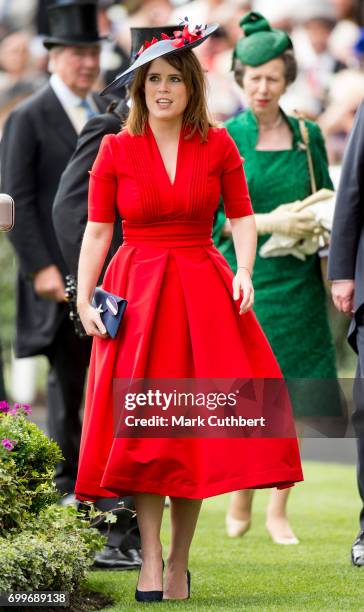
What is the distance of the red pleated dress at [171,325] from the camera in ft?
17.6

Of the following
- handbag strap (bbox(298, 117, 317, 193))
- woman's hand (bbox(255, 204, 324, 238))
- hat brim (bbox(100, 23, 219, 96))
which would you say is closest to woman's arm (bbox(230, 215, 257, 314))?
hat brim (bbox(100, 23, 219, 96))

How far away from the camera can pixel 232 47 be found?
14.3 m

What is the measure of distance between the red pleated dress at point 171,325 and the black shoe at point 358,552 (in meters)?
1.18

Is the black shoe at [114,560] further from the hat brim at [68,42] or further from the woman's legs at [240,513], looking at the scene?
the hat brim at [68,42]

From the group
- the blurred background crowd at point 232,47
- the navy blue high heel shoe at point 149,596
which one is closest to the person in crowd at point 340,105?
the blurred background crowd at point 232,47

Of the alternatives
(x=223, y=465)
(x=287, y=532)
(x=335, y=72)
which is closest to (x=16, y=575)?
(x=223, y=465)

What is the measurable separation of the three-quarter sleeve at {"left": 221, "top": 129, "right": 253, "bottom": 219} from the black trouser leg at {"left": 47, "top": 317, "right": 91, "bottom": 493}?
2424 millimetres

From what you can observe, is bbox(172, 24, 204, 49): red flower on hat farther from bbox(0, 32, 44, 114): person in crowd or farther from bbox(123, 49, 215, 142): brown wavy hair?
bbox(0, 32, 44, 114): person in crowd

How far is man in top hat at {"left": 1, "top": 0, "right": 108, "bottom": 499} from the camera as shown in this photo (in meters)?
7.94

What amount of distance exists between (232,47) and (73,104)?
6457 mm

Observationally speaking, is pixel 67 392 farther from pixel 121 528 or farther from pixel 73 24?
pixel 73 24

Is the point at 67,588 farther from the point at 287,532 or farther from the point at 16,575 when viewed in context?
the point at 287,532

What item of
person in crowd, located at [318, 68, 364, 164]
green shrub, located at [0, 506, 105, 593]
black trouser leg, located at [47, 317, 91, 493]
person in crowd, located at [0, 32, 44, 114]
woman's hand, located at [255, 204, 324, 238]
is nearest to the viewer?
green shrub, located at [0, 506, 105, 593]

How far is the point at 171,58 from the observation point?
5598mm
